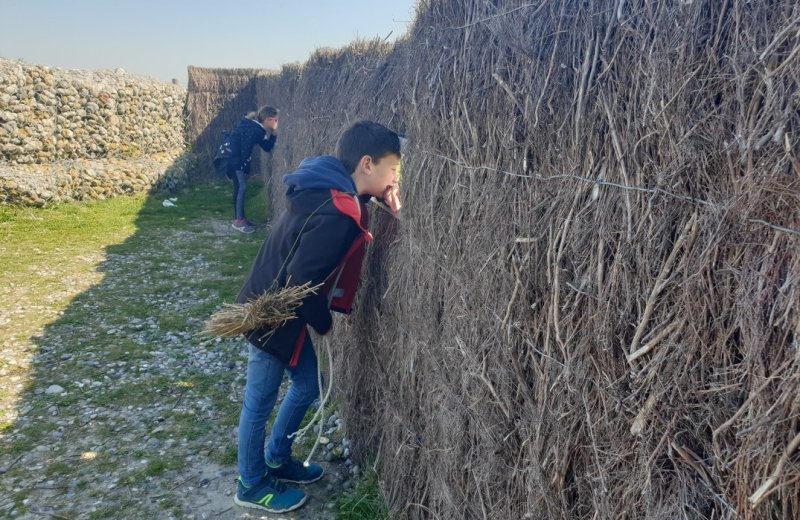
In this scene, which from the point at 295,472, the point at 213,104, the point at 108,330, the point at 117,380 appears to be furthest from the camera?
the point at 213,104

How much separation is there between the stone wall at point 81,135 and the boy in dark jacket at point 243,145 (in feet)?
11.1

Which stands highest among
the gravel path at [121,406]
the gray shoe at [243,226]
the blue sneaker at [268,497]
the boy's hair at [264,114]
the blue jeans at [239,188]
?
the boy's hair at [264,114]

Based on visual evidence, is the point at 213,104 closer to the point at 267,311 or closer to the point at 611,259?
the point at 267,311

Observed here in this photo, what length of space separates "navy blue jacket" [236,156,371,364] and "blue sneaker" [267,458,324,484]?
931mm

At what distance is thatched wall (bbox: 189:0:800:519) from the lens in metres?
1.23

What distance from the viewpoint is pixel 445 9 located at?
109 inches

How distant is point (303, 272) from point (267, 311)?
0.28 m

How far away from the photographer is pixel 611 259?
166cm

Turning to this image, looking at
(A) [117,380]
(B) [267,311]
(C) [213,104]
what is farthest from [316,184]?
(C) [213,104]

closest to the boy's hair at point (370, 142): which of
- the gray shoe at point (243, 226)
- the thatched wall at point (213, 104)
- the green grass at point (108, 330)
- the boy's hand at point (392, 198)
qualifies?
the boy's hand at point (392, 198)

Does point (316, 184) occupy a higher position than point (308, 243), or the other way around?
point (316, 184)

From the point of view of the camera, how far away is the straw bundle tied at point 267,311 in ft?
10.2

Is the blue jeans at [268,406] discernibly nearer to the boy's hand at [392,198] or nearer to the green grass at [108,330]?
the green grass at [108,330]

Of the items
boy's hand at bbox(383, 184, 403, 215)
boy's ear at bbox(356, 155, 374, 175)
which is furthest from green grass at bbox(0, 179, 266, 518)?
boy's ear at bbox(356, 155, 374, 175)
